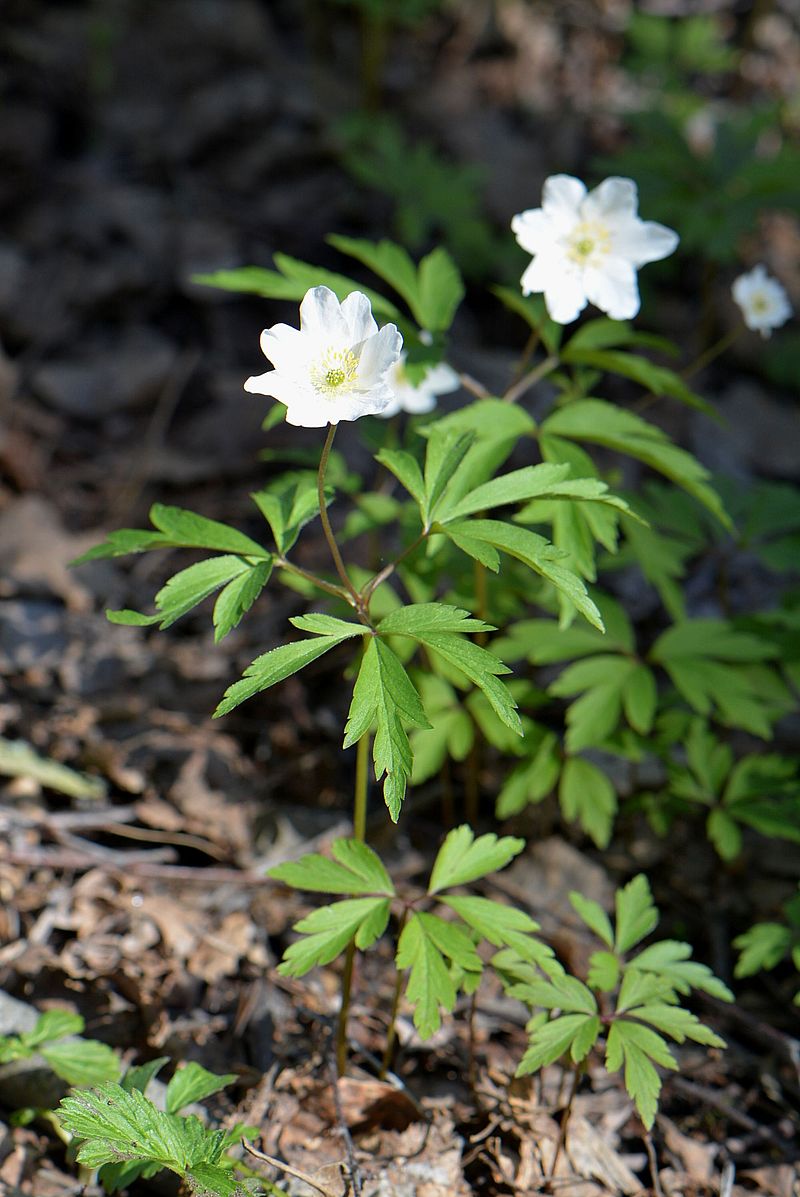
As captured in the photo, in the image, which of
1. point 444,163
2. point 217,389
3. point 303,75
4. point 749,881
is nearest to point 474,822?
point 749,881

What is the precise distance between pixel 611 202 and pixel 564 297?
293 millimetres

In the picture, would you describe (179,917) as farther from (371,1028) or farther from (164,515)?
(164,515)

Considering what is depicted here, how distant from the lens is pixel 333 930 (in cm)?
185

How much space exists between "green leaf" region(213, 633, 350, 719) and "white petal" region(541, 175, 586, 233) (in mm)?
1188

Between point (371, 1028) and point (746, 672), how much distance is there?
1.40 metres

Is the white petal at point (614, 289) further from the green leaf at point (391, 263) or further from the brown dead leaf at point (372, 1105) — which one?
the brown dead leaf at point (372, 1105)

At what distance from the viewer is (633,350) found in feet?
15.0

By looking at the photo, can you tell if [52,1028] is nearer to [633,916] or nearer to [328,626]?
[328,626]

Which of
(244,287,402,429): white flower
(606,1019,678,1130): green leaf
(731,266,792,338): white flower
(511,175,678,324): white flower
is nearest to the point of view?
(244,287,402,429): white flower

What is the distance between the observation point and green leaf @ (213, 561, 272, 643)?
5.71 ft

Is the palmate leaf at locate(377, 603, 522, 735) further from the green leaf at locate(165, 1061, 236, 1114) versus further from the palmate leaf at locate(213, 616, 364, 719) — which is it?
the green leaf at locate(165, 1061, 236, 1114)

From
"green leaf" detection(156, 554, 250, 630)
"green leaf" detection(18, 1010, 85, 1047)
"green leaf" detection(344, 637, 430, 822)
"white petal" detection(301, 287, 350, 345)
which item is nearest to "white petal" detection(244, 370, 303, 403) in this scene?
"white petal" detection(301, 287, 350, 345)

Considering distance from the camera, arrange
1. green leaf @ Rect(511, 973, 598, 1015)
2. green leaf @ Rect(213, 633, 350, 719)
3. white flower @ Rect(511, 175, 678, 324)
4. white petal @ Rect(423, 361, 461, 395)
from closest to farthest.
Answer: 1. green leaf @ Rect(213, 633, 350, 719)
2. green leaf @ Rect(511, 973, 598, 1015)
3. white flower @ Rect(511, 175, 678, 324)
4. white petal @ Rect(423, 361, 461, 395)

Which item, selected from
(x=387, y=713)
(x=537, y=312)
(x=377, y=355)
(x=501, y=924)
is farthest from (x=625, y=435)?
(x=501, y=924)
